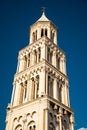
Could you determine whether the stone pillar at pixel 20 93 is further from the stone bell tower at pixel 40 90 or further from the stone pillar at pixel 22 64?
the stone pillar at pixel 22 64

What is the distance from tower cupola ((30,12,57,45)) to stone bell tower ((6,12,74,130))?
246mm

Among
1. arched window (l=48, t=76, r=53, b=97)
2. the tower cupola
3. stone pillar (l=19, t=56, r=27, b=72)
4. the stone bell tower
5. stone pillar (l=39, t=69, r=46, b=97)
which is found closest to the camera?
the stone bell tower

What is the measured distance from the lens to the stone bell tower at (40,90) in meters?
40.4

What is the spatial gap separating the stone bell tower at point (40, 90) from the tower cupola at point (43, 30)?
25cm

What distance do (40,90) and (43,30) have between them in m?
20.1

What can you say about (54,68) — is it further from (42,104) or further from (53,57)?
(42,104)

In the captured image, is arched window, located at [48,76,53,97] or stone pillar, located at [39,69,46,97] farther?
arched window, located at [48,76,53,97]

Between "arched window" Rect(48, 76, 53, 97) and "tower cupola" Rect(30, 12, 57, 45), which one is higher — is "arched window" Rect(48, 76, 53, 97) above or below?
below

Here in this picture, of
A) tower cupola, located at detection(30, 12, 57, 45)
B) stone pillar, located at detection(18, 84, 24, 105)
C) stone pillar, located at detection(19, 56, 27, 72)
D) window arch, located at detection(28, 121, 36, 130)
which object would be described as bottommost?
window arch, located at detection(28, 121, 36, 130)

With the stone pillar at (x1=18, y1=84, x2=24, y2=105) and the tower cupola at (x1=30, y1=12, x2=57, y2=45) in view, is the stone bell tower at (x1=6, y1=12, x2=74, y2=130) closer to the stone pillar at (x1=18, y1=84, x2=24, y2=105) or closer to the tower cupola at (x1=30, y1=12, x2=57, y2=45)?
the stone pillar at (x1=18, y1=84, x2=24, y2=105)

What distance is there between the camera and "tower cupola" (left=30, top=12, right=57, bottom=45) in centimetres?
5776

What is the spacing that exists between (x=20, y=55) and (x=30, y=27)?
9.46 meters

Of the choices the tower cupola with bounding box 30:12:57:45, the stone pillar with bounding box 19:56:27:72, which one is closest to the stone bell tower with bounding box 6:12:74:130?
the stone pillar with bounding box 19:56:27:72

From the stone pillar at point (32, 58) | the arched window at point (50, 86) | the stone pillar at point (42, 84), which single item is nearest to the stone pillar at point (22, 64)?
the stone pillar at point (32, 58)
